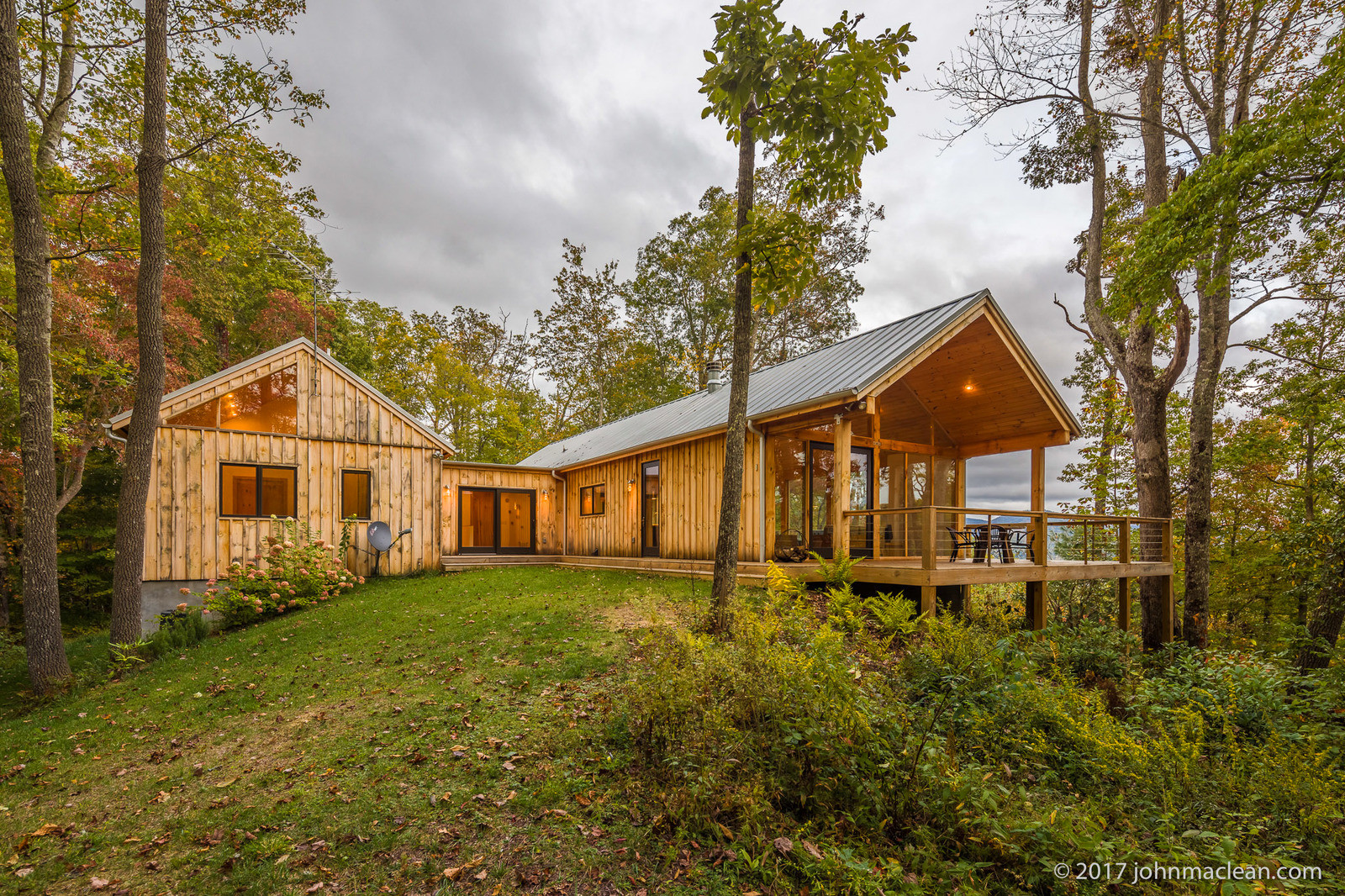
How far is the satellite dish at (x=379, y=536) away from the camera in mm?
12422

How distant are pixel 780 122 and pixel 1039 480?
8.95 meters

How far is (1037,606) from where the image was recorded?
29.7 ft

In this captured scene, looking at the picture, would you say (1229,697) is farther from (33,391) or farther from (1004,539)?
(33,391)

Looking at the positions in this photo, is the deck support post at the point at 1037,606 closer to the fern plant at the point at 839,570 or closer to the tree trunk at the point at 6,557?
the fern plant at the point at 839,570

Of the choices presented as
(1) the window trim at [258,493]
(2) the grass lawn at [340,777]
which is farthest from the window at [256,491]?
(2) the grass lawn at [340,777]

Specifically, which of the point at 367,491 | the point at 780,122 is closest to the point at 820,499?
the point at 780,122

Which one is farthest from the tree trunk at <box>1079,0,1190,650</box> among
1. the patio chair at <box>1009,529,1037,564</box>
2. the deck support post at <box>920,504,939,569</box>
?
the deck support post at <box>920,504,939,569</box>

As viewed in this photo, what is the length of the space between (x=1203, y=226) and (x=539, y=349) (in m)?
22.5

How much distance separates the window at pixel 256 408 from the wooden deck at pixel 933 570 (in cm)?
787

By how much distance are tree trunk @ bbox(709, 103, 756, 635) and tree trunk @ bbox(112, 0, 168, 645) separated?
23.1 ft

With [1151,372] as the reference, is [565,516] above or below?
below

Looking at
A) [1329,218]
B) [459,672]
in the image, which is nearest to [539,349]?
[459,672]

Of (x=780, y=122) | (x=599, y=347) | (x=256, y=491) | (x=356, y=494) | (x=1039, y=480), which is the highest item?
(x=599, y=347)

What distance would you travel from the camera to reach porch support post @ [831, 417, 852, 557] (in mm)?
8633
